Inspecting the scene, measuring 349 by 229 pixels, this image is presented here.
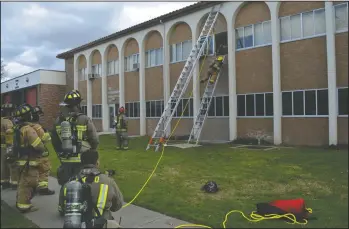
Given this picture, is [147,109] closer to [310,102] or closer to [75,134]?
[310,102]

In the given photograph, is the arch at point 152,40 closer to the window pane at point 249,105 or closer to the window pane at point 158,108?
the window pane at point 158,108

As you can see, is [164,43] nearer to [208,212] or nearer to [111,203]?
[208,212]

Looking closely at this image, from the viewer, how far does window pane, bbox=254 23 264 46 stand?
15.2 meters

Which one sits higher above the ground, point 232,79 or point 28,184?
point 232,79

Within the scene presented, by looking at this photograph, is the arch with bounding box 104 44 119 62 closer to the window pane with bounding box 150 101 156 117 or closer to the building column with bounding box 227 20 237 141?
the window pane with bounding box 150 101 156 117

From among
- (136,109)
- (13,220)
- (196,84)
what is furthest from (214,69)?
(13,220)

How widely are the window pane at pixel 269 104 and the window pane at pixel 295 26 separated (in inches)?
105

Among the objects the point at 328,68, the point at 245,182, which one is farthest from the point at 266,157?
the point at 328,68

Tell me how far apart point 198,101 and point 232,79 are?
2.52 m

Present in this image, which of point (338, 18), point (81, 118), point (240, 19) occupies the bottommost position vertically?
point (81, 118)

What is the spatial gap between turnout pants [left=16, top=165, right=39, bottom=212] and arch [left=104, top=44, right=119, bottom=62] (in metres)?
17.1

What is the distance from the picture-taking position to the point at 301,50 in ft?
44.4

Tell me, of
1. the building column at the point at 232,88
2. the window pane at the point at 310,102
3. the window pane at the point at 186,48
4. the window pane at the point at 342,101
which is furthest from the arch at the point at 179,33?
the window pane at the point at 342,101

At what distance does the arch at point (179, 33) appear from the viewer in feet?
61.2
